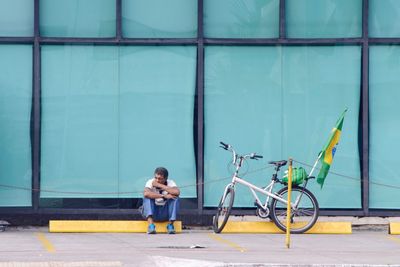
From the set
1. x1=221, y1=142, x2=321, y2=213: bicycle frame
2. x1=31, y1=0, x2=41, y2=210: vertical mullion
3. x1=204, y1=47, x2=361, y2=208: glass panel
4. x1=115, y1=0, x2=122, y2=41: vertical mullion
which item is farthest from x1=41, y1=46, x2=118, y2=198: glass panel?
x1=221, y1=142, x2=321, y2=213: bicycle frame

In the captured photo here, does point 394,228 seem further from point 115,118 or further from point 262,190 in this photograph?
point 115,118

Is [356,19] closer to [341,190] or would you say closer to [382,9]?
[382,9]

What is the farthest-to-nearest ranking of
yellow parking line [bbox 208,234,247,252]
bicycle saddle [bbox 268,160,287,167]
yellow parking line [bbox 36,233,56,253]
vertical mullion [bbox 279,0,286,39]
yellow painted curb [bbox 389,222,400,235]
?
vertical mullion [bbox 279,0,286,39] < yellow painted curb [bbox 389,222,400,235] < bicycle saddle [bbox 268,160,287,167] < yellow parking line [bbox 208,234,247,252] < yellow parking line [bbox 36,233,56,253]

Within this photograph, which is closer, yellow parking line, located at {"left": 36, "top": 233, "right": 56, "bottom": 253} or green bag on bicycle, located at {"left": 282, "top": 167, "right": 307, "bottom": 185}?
yellow parking line, located at {"left": 36, "top": 233, "right": 56, "bottom": 253}

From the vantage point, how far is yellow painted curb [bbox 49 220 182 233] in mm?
18484

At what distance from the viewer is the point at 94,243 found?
54.6 feet

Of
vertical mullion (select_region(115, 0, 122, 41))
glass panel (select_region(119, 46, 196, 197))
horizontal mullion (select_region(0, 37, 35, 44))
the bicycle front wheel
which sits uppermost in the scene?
vertical mullion (select_region(115, 0, 122, 41))

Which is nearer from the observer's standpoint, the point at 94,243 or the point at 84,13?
the point at 94,243

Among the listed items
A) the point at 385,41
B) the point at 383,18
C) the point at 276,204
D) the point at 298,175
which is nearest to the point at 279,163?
the point at 298,175

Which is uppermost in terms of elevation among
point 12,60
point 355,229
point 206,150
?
point 12,60

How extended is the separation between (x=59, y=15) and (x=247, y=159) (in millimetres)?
3888

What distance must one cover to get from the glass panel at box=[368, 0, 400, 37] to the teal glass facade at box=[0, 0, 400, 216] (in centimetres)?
2

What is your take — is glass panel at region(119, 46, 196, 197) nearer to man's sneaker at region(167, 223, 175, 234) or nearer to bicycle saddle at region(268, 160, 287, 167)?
man's sneaker at region(167, 223, 175, 234)

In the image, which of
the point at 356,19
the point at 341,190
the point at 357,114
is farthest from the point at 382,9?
the point at 341,190
